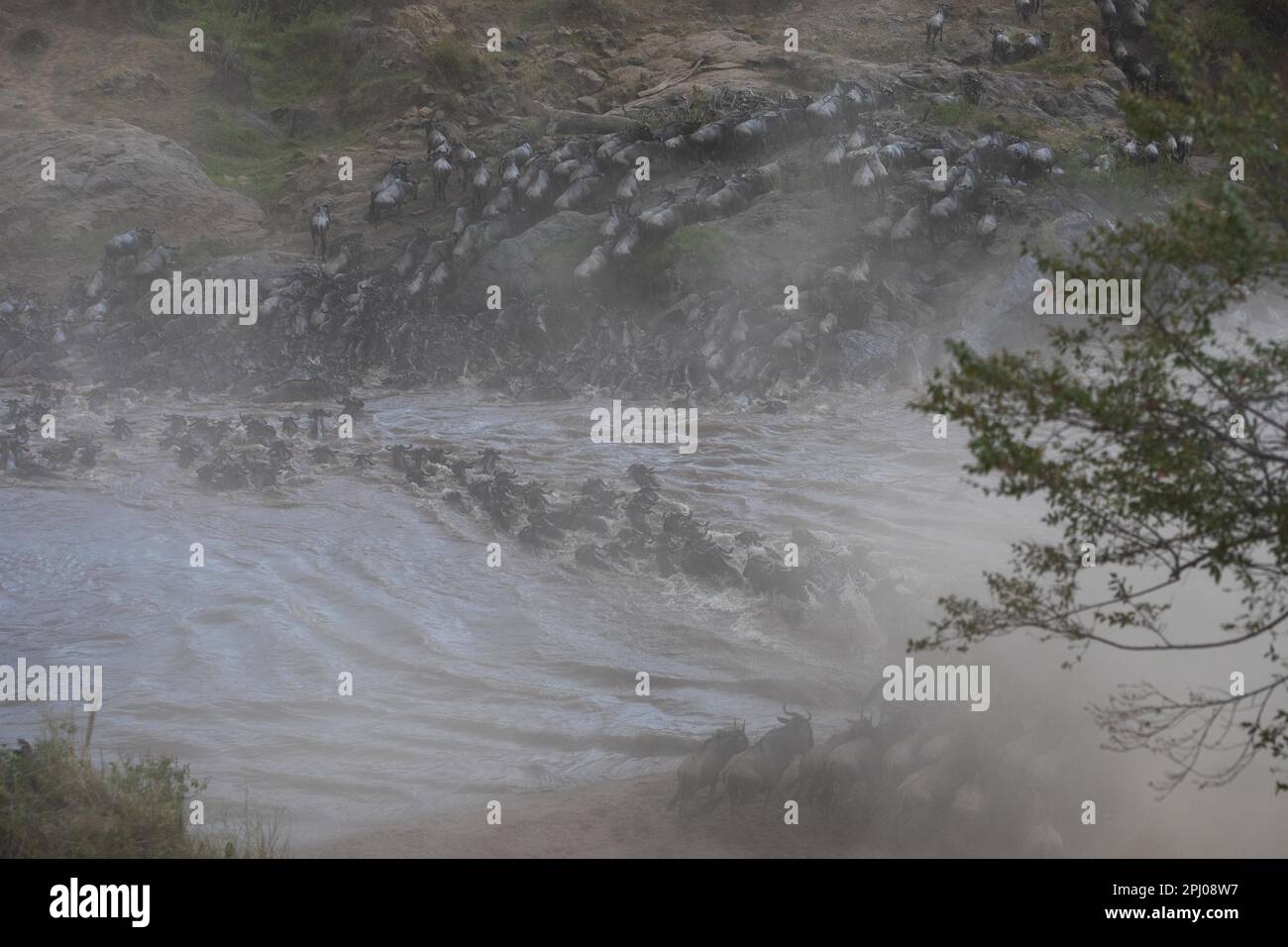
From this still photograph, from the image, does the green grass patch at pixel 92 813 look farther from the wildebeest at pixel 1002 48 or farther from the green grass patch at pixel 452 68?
the green grass patch at pixel 452 68

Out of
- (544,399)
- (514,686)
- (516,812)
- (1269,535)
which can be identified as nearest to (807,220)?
(544,399)

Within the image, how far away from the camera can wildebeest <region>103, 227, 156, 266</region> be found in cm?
2505

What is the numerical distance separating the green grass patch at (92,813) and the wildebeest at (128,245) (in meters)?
19.0

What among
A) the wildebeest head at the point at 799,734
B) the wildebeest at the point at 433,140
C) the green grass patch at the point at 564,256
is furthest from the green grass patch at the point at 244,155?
the wildebeest head at the point at 799,734

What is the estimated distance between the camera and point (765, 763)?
8656 mm

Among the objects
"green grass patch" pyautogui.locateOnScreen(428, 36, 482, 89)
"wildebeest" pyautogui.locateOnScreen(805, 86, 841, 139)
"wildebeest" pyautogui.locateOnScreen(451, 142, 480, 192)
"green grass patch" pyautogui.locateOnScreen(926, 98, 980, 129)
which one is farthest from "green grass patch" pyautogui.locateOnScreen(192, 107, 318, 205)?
"green grass patch" pyautogui.locateOnScreen(926, 98, 980, 129)

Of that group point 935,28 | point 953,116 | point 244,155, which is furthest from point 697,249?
point 244,155

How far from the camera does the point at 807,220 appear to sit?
73.6 ft

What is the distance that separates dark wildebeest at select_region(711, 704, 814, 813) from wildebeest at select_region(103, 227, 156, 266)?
20638mm

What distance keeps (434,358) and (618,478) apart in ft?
21.0

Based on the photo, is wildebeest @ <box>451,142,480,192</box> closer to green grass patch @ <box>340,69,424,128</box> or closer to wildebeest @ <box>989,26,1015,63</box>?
green grass patch @ <box>340,69,424,128</box>

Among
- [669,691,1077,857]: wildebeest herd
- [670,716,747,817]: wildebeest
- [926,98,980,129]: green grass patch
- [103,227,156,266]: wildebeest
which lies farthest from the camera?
[926,98,980,129]: green grass patch

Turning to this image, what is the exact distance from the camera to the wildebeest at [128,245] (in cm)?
2505

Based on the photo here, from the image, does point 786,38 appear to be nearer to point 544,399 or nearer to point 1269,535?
point 544,399
